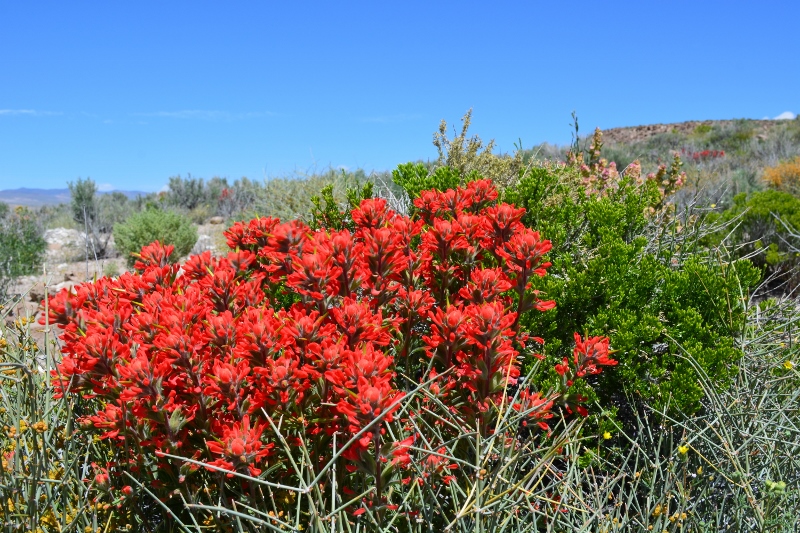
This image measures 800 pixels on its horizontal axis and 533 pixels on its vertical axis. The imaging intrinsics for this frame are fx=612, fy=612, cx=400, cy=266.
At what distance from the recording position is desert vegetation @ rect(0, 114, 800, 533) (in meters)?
1.80

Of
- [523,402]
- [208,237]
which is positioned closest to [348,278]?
[523,402]

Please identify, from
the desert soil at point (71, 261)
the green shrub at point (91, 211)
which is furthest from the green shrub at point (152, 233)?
the green shrub at point (91, 211)

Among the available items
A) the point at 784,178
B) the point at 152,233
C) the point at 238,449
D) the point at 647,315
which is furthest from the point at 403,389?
the point at 784,178

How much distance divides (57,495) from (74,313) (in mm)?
667

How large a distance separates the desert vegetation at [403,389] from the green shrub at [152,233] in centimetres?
962

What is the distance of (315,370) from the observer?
178 cm

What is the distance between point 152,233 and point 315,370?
37.1 feet

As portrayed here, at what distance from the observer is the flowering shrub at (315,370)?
1740mm

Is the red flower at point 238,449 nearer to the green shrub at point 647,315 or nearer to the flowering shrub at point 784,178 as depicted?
the green shrub at point 647,315

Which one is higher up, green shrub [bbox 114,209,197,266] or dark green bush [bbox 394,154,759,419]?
green shrub [bbox 114,209,197,266]

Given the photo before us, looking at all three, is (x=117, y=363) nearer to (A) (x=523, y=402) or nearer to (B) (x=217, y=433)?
(B) (x=217, y=433)

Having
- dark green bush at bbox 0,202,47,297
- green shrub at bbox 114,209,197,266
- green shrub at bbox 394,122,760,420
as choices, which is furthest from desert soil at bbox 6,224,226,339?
green shrub at bbox 394,122,760,420

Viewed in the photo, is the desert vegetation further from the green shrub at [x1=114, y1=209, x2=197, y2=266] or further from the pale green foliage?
the green shrub at [x1=114, y1=209, x2=197, y2=266]

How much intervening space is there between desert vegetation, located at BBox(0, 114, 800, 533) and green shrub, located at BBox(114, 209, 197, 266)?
9.62 metres
